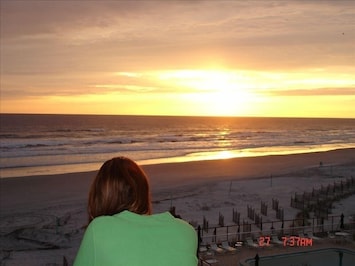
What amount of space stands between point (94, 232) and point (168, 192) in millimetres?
21911

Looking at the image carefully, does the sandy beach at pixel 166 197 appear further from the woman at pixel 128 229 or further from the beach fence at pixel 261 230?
the woman at pixel 128 229

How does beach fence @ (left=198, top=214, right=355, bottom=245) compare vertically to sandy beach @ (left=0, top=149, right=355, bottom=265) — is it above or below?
above

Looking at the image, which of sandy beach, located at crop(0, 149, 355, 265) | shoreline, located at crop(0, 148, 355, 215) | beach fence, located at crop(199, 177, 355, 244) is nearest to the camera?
beach fence, located at crop(199, 177, 355, 244)

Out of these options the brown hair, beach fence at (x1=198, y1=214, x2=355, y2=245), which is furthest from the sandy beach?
the brown hair

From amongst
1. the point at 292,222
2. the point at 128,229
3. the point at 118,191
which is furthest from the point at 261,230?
the point at 128,229

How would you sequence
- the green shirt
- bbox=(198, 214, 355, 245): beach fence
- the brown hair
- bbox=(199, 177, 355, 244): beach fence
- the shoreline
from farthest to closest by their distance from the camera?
the shoreline, bbox=(199, 177, 355, 244): beach fence, bbox=(198, 214, 355, 245): beach fence, the brown hair, the green shirt

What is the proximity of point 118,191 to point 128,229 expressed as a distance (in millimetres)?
235

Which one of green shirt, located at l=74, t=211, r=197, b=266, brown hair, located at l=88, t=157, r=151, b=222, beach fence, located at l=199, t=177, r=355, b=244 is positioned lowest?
beach fence, located at l=199, t=177, r=355, b=244

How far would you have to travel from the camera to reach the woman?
179cm

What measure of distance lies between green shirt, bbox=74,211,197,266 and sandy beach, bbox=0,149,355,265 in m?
9.51

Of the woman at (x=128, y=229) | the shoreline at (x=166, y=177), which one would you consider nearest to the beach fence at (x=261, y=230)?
the shoreline at (x=166, y=177)

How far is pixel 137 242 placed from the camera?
1.86 meters

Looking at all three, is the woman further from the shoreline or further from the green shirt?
the shoreline

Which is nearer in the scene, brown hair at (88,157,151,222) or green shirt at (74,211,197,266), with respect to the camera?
green shirt at (74,211,197,266)
